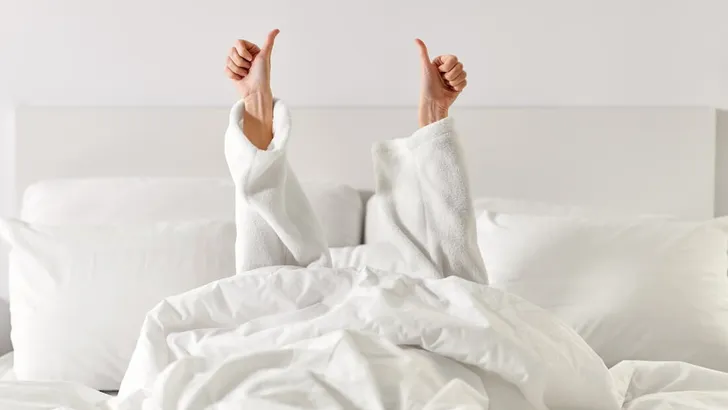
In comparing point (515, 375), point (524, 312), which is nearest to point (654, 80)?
point (524, 312)

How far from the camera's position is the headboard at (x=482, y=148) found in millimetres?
2570

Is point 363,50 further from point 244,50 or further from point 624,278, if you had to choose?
point 624,278

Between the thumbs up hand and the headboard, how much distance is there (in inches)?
26.6

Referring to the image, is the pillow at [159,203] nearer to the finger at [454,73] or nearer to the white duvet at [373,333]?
the white duvet at [373,333]

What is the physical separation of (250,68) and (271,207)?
1.09 ft

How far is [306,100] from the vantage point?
2719 millimetres

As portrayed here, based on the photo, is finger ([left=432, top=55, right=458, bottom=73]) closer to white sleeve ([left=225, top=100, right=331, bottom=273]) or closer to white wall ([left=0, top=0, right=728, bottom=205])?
white sleeve ([left=225, top=100, right=331, bottom=273])

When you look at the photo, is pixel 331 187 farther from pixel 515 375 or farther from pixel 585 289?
pixel 515 375

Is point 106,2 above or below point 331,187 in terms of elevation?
above

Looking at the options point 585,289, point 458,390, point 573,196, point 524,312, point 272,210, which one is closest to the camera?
point 458,390

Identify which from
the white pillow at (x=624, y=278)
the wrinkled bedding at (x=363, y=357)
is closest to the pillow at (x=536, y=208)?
the white pillow at (x=624, y=278)

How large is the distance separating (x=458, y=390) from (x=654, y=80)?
1628mm

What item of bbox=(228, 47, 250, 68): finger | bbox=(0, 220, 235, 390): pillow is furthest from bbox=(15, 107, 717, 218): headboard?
bbox=(228, 47, 250, 68): finger

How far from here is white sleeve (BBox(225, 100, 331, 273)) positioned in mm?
1816
